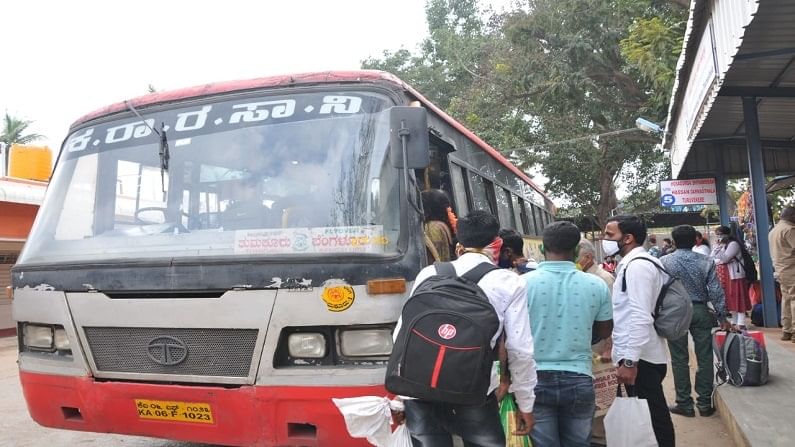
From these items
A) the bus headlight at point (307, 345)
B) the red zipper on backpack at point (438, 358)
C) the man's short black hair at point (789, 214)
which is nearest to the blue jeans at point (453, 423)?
the red zipper on backpack at point (438, 358)

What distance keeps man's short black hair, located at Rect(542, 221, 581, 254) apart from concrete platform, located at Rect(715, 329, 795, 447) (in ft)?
7.03

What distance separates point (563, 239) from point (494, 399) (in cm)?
92

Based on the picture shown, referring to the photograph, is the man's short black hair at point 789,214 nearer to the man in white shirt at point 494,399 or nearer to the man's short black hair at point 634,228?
the man's short black hair at point 634,228

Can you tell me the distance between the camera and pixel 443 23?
36.9 m

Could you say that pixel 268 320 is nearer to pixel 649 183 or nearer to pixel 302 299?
pixel 302 299

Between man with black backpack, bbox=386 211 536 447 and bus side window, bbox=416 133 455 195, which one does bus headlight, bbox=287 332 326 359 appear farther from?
bus side window, bbox=416 133 455 195

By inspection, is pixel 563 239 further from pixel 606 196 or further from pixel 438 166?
pixel 606 196

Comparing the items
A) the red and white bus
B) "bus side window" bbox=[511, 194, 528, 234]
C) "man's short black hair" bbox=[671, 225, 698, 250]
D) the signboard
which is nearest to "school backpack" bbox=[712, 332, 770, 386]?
"man's short black hair" bbox=[671, 225, 698, 250]

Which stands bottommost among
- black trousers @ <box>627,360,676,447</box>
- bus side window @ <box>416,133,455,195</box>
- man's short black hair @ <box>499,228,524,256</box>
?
black trousers @ <box>627,360,676,447</box>

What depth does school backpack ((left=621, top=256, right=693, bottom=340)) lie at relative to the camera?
4.01 meters

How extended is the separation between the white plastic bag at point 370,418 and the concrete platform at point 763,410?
107 inches

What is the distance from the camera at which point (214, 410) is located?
11.7 feet

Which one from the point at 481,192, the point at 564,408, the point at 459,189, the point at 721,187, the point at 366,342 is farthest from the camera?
the point at 721,187

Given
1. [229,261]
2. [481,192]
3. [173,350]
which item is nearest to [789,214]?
[481,192]
